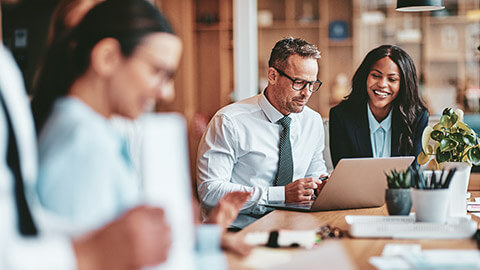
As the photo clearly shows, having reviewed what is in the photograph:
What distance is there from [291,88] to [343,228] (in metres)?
0.96

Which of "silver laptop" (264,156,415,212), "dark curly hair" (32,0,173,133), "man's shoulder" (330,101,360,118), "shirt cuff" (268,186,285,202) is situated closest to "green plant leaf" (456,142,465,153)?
"silver laptop" (264,156,415,212)

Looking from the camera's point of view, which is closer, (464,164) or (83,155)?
(83,155)

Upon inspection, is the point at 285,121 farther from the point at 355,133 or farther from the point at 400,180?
the point at 400,180

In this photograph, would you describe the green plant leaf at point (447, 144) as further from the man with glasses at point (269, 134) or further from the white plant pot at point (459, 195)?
the man with glasses at point (269, 134)

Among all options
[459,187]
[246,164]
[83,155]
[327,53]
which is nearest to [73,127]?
[83,155]

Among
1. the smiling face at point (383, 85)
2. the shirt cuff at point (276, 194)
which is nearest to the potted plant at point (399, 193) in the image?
the shirt cuff at point (276, 194)

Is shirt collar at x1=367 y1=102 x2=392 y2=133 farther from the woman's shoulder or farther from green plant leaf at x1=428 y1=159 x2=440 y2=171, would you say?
green plant leaf at x1=428 y1=159 x2=440 y2=171

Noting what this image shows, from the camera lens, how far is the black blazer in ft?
8.77

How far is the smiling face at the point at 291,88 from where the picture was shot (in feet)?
8.16

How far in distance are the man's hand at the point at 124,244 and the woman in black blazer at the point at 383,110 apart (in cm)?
197

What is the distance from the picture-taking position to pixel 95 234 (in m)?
0.82

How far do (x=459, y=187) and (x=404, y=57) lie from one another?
1152 millimetres

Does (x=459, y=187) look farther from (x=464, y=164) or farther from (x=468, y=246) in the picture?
(x=468, y=246)

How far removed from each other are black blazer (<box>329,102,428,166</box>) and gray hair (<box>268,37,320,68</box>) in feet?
1.33
